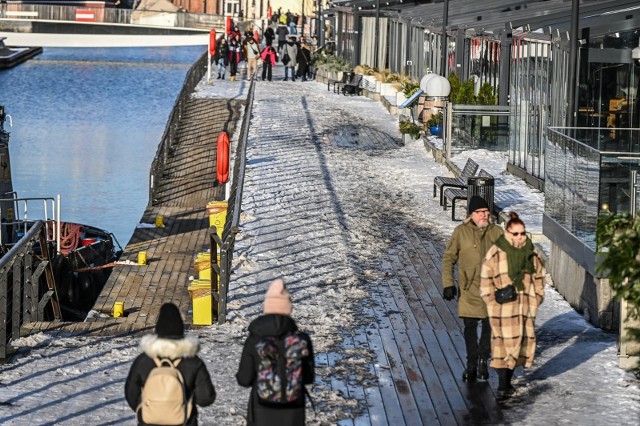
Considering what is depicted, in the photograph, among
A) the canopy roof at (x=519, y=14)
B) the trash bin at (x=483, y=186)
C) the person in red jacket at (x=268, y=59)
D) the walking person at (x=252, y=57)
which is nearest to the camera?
the trash bin at (x=483, y=186)

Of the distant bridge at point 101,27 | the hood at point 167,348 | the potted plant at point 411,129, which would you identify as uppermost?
the distant bridge at point 101,27

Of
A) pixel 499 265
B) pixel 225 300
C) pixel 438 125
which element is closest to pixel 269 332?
pixel 499 265

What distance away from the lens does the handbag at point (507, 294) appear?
1130 cm

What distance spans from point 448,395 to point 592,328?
2.84 m

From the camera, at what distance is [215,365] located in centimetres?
1288

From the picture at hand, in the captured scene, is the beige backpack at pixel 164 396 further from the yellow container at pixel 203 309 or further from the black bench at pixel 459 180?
the black bench at pixel 459 180

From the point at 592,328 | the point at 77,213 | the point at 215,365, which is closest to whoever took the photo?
the point at 215,365

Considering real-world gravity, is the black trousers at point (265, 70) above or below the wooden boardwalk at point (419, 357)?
above

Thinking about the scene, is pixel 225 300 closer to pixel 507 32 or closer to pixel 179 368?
pixel 179 368

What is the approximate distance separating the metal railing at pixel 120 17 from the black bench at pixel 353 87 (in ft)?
245

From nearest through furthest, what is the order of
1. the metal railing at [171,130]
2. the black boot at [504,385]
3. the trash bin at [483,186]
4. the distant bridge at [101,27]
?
the black boot at [504,385] → the trash bin at [483,186] → the metal railing at [171,130] → the distant bridge at [101,27]

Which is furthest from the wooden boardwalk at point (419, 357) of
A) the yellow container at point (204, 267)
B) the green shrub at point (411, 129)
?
the green shrub at point (411, 129)

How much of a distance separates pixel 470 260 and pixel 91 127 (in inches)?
2264

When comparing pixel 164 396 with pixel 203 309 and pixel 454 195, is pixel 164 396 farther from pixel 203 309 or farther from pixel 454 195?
pixel 454 195
